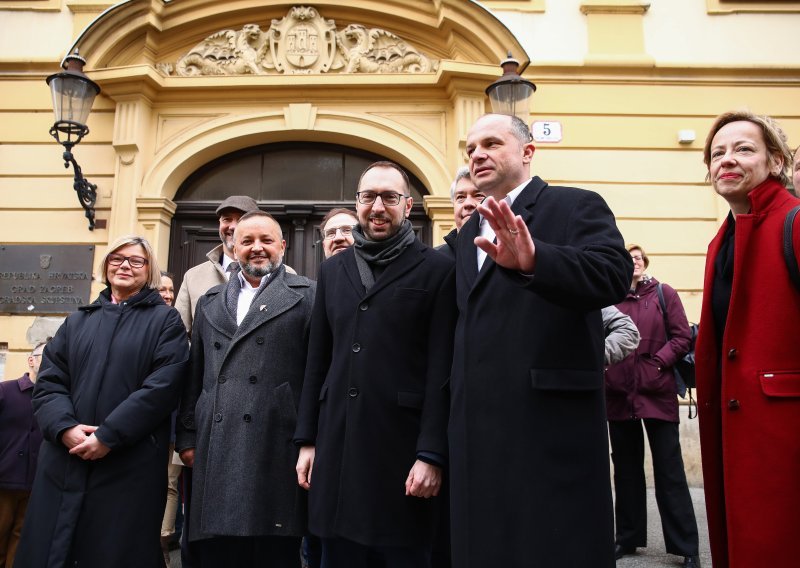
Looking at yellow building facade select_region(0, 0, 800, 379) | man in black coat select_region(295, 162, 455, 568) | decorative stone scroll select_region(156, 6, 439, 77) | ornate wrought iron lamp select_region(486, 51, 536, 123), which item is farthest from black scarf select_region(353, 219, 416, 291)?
decorative stone scroll select_region(156, 6, 439, 77)

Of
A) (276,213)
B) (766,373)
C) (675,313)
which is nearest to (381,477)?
(766,373)

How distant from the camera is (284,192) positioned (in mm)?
7359

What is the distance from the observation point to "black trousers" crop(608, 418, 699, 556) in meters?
3.88

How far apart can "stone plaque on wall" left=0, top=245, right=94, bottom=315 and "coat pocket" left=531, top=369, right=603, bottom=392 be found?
591 centimetres

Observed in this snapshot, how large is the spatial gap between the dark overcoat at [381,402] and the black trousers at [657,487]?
2.20m

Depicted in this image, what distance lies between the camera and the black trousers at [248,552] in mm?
2854

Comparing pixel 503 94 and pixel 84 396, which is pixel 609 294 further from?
pixel 503 94

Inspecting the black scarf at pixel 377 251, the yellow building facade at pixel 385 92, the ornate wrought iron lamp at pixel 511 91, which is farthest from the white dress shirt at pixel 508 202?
the yellow building facade at pixel 385 92

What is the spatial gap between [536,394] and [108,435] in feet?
6.38

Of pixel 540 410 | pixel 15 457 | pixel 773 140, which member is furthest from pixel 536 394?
pixel 15 457

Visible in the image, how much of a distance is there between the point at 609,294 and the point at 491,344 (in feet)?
1.24

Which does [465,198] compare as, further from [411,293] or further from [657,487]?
[657,487]

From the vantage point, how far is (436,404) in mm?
2311

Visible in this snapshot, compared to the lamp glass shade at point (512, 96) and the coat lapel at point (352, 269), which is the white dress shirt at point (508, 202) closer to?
the coat lapel at point (352, 269)
